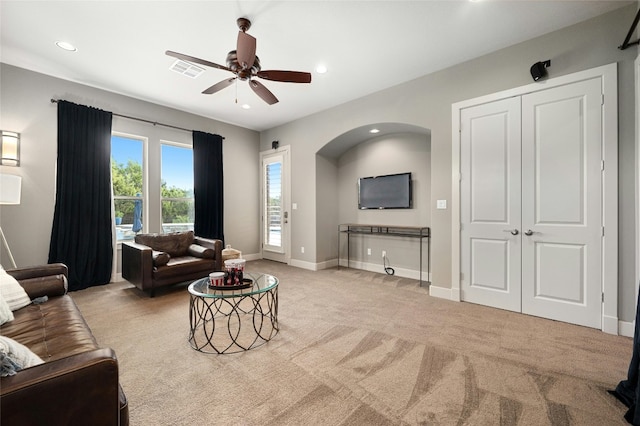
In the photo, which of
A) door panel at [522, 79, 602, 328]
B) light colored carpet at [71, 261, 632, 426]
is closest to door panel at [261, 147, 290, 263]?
light colored carpet at [71, 261, 632, 426]

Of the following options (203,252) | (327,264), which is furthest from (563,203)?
(203,252)

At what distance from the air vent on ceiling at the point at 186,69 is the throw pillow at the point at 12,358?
11.2 feet

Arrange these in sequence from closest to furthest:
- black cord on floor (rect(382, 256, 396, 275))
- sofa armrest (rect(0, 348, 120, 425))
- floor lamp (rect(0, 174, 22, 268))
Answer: sofa armrest (rect(0, 348, 120, 425)) → floor lamp (rect(0, 174, 22, 268)) → black cord on floor (rect(382, 256, 396, 275))

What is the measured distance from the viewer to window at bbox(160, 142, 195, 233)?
5.09 m

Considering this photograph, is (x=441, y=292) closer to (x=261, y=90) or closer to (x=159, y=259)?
(x=261, y=90)

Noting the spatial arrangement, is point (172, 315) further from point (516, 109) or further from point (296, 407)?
A: point (516, 109)

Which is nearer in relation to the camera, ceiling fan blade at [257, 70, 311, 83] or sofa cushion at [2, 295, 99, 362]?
sofa cushion at [2, 295, 99, 362]

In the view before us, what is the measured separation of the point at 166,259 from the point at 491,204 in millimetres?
4259

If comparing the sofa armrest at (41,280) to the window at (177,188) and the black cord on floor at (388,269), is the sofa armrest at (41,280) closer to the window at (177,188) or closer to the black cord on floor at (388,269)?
the window at (177,188)

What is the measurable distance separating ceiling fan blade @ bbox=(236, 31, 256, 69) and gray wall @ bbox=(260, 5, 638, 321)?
2.36 meters

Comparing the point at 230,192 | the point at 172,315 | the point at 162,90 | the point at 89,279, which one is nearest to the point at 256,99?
the point at 162,90

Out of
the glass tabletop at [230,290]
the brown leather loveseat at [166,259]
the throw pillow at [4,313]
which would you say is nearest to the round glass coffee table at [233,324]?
the glass tabletop at [230,290]

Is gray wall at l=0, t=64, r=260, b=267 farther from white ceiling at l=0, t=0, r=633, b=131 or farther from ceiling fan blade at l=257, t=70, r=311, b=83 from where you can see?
ceiling fan blade at l=257, t=70, r=311, b=83

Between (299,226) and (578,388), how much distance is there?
449 cm
